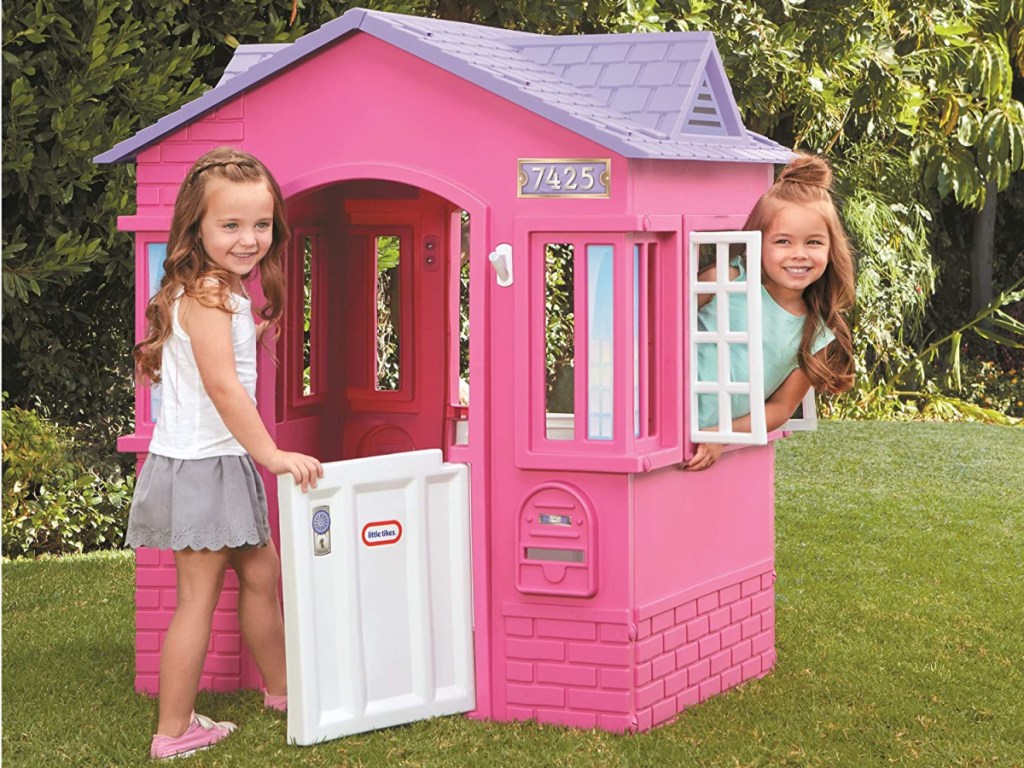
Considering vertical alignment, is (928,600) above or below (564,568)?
below

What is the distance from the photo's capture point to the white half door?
16.2ft

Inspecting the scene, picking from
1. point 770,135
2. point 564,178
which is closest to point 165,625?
point 564,178

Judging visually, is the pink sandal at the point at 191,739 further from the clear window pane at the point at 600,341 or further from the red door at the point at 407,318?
the red door at the point at 407,318

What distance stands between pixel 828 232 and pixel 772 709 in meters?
1.55

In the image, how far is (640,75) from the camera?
543 centimetres

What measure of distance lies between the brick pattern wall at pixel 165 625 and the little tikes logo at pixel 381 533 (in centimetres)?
70

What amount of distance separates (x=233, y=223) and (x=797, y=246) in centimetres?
175

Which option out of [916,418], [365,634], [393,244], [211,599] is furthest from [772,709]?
[916,418]

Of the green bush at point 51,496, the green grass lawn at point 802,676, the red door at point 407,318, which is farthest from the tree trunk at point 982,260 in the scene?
the red door at point 407,318

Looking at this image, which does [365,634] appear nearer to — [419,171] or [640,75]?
[419,171]

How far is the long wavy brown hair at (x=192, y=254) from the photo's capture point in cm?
496

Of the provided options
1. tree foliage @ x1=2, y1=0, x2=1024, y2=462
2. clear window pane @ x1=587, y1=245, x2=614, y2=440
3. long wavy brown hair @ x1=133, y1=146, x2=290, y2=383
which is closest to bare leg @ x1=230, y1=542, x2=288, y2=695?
long wavy brown hair @ x1=133, y1=146, x2=290, y2=383

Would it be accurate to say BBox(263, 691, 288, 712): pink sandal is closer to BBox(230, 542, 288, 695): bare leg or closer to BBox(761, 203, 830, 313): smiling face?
BBox(230, 542, 288, 695): bare leg

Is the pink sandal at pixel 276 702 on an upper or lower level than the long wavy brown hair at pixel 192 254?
lower
